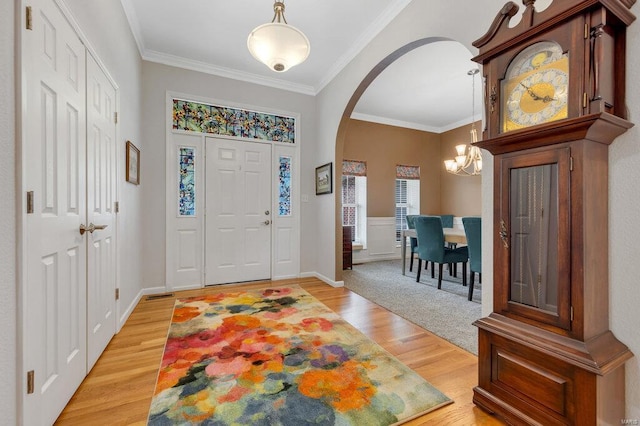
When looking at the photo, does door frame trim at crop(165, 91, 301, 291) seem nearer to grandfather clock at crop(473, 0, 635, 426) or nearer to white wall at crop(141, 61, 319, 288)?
white wall at crop(141, 61, 319, 288)

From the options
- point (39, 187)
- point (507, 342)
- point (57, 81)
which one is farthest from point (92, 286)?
point (507, 342)

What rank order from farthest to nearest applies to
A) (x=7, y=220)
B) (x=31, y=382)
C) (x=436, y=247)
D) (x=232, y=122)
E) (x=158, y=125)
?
(x=232, y=122) < (x=436, y=247) < (x=158, y=125) < (x=31, y=382) < (x=7, y=220)

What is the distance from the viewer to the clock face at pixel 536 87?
4.01ft

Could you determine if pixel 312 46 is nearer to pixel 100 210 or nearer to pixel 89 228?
pixel 100 210

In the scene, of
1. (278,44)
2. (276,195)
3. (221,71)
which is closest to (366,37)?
(278,44)

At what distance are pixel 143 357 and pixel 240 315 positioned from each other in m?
0.90

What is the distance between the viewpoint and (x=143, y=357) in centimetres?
204

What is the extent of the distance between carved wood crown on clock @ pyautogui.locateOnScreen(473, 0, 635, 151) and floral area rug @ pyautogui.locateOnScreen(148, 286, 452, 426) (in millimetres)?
1520

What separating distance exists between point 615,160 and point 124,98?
12.0ft

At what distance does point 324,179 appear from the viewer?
4160 millimetres

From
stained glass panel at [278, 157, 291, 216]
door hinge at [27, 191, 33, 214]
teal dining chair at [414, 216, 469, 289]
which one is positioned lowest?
teal dining chair at [414, 216, 469, 289]

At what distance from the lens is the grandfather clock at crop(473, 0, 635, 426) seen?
113cm

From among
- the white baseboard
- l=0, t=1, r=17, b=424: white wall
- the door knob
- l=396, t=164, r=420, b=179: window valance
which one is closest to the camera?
l=0, t=1, r=17, b=424: white wall

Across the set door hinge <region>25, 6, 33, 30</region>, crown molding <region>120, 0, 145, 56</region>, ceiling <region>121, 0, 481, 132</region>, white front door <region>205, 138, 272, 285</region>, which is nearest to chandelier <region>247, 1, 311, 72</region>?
ceiling <region>121, 0, 481, 132</region>
